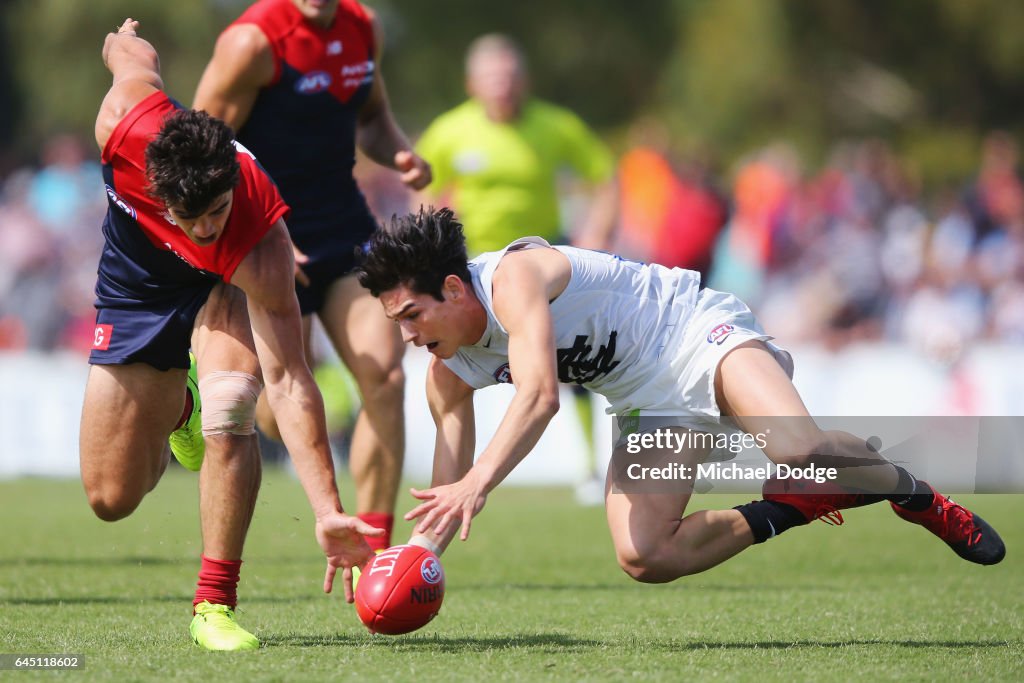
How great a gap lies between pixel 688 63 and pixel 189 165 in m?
24.6

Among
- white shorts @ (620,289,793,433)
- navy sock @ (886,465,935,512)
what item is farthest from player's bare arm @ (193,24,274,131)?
navy sock @ (886,465,935,512)

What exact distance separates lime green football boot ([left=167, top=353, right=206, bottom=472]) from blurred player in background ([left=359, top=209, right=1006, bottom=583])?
135 cm

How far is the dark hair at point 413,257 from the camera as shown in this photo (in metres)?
5.11

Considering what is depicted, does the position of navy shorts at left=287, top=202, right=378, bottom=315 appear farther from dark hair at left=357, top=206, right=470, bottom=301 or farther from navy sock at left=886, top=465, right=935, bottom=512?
navy sock at left=886, top=465, right=935, bottom=512

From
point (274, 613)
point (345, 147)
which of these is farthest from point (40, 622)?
point (345, 147)

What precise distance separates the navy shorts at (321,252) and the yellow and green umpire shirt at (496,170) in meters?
3.51

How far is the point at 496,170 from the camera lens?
411 inches

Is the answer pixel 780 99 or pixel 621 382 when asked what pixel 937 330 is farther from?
pixel 780 99

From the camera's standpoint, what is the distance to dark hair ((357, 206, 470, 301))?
16.8 ft

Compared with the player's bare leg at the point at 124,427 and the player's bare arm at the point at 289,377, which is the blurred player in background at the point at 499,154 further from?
the player's bare arm at the point at 289,377

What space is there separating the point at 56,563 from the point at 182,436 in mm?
1551

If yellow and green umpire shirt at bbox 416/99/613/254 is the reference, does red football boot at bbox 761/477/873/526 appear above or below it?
below

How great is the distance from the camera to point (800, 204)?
57.1ft

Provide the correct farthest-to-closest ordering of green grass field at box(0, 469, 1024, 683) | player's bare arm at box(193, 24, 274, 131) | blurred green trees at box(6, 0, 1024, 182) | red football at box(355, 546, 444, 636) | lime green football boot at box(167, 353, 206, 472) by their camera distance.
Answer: blurred green trees at box(6, 0, 1024, 182), player's bare arm at box(193, 24, 274, 131), lime green football boot at box(167, 353, 206, 472), red football at box(355, 546, 444, 636), green grass field at box(0, 469, 1024, 683)
